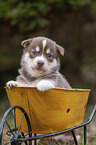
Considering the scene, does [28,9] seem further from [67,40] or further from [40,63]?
[40,63]

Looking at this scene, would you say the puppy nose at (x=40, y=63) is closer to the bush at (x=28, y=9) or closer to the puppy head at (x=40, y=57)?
the puppy head at (x=40, y=57)

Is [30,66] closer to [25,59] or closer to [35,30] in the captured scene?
[25,59]

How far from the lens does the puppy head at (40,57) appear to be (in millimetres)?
2166

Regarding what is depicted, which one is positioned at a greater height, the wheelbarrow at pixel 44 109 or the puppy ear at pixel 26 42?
the puppy ear at pixel 26 42

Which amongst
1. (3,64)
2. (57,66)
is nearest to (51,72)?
(57,66)

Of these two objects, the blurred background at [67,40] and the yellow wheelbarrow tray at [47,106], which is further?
the blurred background at [67,40]

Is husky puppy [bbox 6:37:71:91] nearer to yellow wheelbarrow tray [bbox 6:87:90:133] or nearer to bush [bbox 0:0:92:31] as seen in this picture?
yellow wheelbarrow tray [bbox 6:87:90:133]

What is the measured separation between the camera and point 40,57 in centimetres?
216

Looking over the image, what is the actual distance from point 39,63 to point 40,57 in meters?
0.08

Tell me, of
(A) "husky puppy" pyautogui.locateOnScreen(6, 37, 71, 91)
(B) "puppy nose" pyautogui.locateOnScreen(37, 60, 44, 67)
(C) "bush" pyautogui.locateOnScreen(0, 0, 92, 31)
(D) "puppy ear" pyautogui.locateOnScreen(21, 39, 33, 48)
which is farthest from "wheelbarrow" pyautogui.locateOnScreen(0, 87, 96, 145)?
(C) "bush" pyautogui.locateOnScreen(0, 0, 92, 31)

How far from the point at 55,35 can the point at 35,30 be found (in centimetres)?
52

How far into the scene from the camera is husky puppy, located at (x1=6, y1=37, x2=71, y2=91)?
2.17m

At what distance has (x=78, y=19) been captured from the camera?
5.79 m

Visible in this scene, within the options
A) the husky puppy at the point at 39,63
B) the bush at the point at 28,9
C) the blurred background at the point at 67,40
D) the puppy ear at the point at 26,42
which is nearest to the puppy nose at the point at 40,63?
the husky puppy at the point at 39,63
